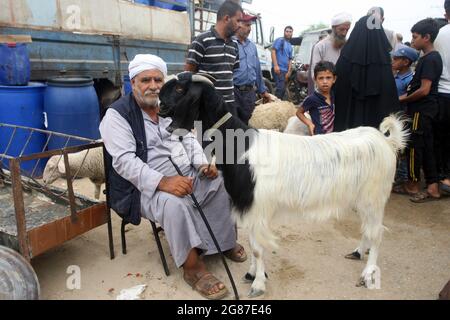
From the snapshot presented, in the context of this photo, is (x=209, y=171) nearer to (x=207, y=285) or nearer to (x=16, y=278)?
(x=207, y=285)

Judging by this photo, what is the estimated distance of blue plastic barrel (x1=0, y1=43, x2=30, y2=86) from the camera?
4348 mm

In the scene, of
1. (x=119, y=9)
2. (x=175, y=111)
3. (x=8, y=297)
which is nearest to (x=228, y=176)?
(x=175, y=111)

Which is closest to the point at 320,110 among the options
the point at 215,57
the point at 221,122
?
the point at 215,57

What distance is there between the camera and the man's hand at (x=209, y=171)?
2813mm

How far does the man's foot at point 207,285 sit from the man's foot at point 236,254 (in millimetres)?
413

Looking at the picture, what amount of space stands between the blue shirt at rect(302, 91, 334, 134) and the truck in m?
3.46

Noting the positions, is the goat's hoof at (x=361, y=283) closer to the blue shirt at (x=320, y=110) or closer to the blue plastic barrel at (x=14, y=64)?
the blue shirt at (x=320, y=110)

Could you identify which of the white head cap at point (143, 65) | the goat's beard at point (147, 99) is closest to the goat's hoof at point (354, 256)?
the goat's beard at point (147, 99)

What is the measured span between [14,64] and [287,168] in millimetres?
3751

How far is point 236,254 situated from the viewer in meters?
3.14

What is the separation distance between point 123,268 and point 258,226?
47.7 inches

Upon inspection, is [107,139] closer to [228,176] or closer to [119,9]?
[228,176]

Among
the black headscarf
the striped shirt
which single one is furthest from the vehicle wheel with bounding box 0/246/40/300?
the black headscarf
